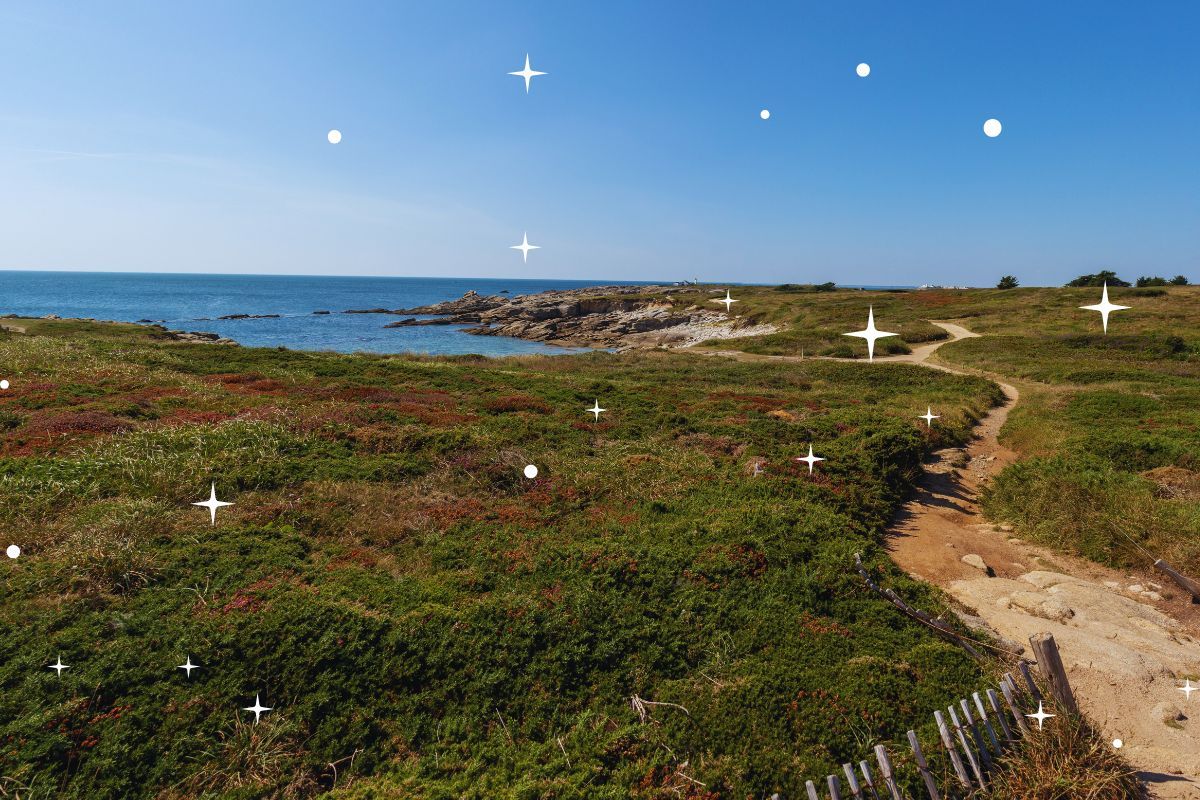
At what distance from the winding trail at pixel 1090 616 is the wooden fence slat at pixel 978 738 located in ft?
7.05

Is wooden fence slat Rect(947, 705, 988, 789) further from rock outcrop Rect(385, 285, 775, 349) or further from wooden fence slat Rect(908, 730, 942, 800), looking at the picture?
rock outcrop Rect(385, 285, 775, 349)

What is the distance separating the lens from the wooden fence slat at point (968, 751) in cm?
608

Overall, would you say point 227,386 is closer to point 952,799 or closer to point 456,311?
point 952,799

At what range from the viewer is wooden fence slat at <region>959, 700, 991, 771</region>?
20.6 feet

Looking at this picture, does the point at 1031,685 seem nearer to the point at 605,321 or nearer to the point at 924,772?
the point at 924,772

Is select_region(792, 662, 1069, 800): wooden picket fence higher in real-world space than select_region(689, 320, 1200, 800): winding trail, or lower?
higher

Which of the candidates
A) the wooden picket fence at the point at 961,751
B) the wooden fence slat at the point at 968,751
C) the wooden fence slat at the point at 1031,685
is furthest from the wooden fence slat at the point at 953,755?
the wooden fence slat at the point at 1031,685

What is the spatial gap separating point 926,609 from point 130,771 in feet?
39.7

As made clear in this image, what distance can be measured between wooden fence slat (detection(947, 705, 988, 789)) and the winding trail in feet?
7.71

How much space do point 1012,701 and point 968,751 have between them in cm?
111

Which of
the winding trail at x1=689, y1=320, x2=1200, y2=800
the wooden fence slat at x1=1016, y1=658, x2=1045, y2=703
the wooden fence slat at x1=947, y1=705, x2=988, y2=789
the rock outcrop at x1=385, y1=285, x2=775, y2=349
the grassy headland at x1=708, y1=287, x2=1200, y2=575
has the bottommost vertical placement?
the winding trail at x1=689, y1=320, x2=1200, y2=800

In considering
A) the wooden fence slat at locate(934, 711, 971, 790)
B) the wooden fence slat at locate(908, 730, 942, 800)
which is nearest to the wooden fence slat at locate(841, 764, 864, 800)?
the wooden fence slat at locate(908, 730, 942, 800)

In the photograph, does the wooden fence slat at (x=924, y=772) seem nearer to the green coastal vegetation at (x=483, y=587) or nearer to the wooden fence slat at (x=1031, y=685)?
Answer: the green coastal vegetation at (x=483, y=587)

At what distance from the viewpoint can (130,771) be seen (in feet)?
19.7
